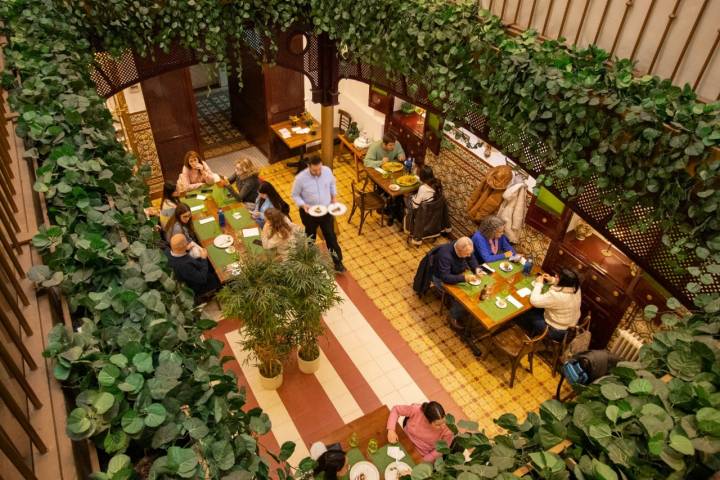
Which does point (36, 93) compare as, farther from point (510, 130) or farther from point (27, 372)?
point (510, 130)

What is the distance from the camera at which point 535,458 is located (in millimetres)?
2268

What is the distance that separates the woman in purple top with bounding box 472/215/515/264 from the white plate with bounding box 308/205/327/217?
84.0 inches

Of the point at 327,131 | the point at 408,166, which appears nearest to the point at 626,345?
the point at 408,166

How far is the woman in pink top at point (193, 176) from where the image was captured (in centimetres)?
748

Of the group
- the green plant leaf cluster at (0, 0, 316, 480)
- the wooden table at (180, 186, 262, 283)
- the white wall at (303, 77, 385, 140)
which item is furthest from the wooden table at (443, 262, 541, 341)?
the white wall at (303, 77, 385, 140)

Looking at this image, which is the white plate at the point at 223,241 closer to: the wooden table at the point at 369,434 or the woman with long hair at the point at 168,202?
the woman with long hair at the point at 168,202

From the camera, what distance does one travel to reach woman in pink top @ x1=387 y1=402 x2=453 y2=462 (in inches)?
177

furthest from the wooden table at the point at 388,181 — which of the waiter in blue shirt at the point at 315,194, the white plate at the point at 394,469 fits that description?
the white plate at the point at 394,469

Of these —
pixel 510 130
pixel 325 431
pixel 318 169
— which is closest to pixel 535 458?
pixel 510 130

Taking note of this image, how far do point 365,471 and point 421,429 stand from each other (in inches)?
29.2

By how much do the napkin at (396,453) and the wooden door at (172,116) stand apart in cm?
657

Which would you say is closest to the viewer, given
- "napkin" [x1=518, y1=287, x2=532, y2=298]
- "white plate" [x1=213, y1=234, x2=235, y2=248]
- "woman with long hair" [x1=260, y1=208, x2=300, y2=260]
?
"woman with long hair" [x1=260, y1=208, x2=300, y2=260]

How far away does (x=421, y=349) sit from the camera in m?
6.48

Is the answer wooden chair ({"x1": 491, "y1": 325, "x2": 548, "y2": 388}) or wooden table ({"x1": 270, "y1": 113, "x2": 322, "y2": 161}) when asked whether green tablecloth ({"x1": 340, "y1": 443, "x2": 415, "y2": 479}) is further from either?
wooden table ({"x1": 270, "y1": 113, "x2": 322, "y2": 161})
